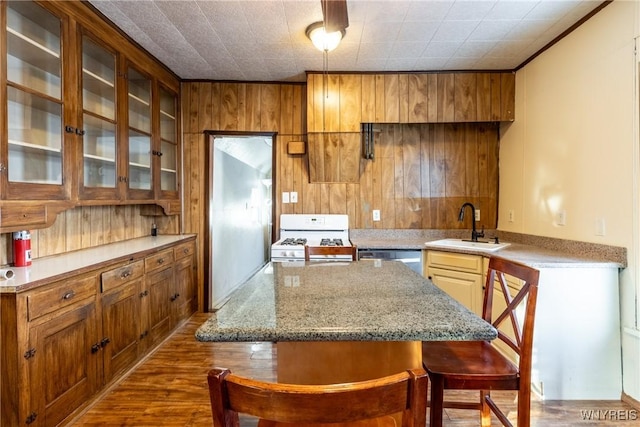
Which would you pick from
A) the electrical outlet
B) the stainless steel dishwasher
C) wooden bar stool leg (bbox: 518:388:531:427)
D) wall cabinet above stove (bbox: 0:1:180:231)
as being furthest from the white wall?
wall cabinet above stove (bbox: 0:1:180:231)

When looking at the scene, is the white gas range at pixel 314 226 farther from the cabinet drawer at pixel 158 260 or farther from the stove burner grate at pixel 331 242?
the cabinet drawer at pixel 158 260

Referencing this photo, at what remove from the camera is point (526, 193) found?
2.89m

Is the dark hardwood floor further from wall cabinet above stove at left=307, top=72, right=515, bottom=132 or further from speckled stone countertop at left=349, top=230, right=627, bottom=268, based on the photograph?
wall cabinet above stove at left=307, top=72, right=515, bottom=132

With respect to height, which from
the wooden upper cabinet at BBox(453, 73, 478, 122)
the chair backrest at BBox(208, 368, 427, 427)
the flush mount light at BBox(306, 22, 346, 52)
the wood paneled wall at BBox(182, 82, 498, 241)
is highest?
the flush mount light at BBox(306, 22, 346, 52)

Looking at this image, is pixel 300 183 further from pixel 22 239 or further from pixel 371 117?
pixel 22 239

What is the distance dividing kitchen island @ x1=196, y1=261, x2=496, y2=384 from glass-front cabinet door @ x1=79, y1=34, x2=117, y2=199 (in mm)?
1446

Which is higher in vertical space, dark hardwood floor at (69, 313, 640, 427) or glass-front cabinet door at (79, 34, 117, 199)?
glass-front cabinet door at (79, 34, 117, 199)

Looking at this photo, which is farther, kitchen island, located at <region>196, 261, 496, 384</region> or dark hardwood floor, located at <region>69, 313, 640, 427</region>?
dark hardwood floor, located at <region>69, 313, 640, 427</region>

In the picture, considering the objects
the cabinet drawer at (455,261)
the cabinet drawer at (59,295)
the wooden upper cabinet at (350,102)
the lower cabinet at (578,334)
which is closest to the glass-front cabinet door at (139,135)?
the cabinet drawer at (59,295)

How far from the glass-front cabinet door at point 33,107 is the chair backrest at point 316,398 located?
1665mm

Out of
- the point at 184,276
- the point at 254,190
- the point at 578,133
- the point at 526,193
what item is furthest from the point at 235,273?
the point at 578,133

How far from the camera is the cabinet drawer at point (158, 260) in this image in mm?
2459

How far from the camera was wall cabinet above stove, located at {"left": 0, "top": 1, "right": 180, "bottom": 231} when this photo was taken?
162 cm

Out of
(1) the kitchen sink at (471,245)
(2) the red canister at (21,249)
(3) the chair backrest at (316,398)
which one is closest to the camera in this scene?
(3) the chair backrest at (316,398)
